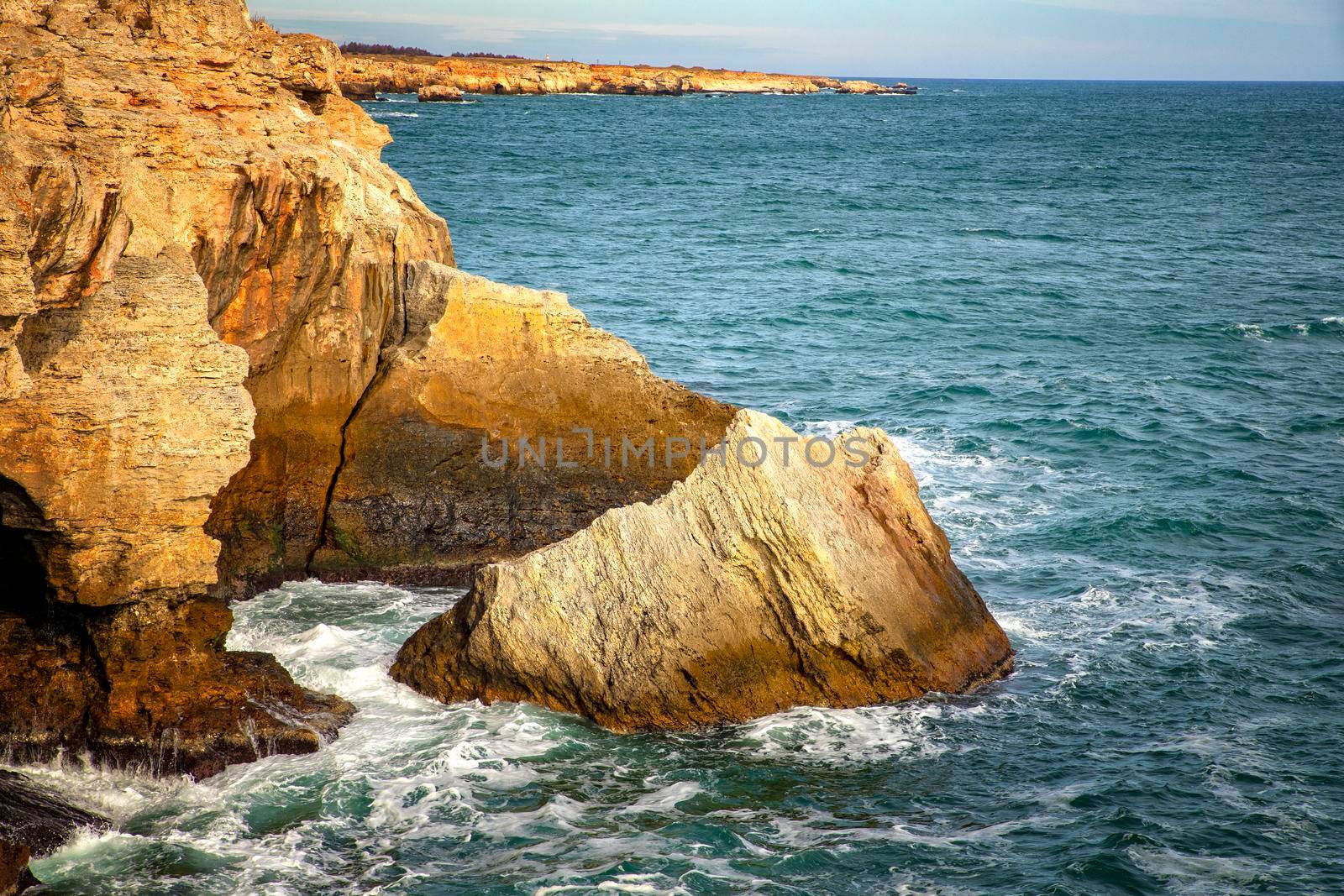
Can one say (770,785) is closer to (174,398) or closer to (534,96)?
(174,398)

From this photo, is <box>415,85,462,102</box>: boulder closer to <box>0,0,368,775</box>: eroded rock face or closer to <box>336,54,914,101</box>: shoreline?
<box>336,54,914,101</box>: shoreline

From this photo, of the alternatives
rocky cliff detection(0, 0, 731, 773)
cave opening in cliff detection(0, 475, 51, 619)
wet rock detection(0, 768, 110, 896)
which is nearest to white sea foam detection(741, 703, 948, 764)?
rocky cliff detection(0, 0, 731, 773)

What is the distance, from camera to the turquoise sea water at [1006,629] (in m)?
9.73

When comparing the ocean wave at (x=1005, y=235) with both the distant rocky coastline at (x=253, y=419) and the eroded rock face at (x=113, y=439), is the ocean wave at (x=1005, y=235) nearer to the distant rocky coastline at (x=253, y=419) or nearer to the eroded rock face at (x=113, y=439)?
the distant rocky coastline at (x=253, y=419)

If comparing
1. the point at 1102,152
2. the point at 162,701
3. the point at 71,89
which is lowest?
the point at 162,701

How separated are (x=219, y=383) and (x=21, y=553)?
97.9 inches

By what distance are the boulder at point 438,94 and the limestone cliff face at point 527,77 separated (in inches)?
117

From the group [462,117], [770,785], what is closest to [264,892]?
[770,785]

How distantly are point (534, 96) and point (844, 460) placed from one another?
132m

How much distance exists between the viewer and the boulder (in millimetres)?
119188

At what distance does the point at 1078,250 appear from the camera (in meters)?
41.0

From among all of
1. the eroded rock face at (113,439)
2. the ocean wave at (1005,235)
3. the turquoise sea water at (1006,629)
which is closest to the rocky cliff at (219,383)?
the eroded rock face at (113,439)

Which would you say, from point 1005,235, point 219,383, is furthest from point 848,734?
point 1005,235

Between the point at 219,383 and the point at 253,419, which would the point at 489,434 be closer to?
the point at 253,419
